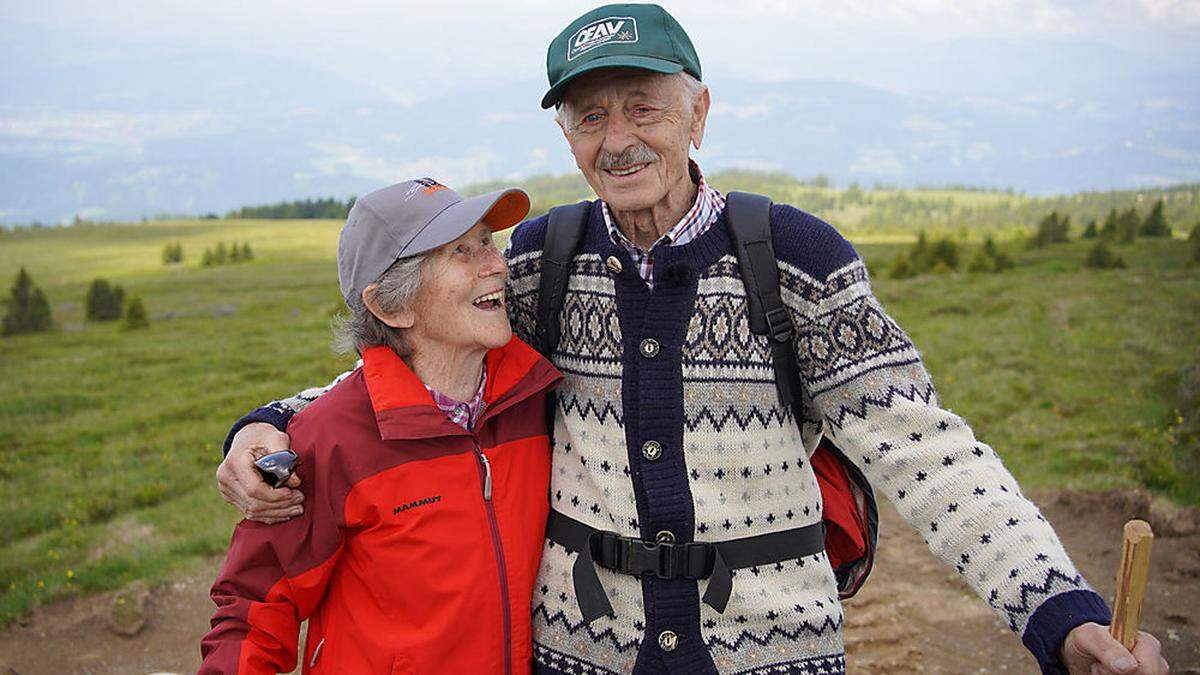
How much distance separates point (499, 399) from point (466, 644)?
2.67 feet

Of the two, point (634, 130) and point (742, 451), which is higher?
point (634, 130)

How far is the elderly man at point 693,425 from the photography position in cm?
252

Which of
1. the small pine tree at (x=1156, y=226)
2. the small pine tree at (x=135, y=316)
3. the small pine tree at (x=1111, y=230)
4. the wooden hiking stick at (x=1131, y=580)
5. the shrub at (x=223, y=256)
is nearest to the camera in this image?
the wooden hiking stick at (x=1131, y=580)

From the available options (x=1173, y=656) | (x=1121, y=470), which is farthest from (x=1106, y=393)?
(x=1173, y=656)

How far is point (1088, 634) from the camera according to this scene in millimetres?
2098

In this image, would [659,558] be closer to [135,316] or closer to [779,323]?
[779,323]

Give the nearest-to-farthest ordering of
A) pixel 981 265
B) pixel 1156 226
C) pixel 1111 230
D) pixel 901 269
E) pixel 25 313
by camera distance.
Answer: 1. pixel 25 313
2. pixel 981 265
3. pixel 901 269
4. pixel 1156 226
5. pixel 1111 230

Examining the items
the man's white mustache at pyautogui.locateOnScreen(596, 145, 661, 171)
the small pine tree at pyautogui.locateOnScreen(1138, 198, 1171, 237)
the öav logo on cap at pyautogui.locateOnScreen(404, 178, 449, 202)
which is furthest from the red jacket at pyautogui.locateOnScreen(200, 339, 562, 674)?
the small pine tree at pyautogui.locateOnScreen(1138, 198, 1171, 237)

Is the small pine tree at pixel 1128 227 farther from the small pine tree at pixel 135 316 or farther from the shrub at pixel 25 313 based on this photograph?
the shrub at pixel 25 313

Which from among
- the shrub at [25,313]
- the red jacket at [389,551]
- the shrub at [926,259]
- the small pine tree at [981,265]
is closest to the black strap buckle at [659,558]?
the red jacket at [389,551]

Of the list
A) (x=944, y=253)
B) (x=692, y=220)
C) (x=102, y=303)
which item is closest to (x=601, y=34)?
(x=692, y=220)

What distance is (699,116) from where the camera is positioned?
303 cm

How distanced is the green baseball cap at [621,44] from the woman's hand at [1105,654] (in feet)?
6.38

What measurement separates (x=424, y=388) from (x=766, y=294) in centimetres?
118
